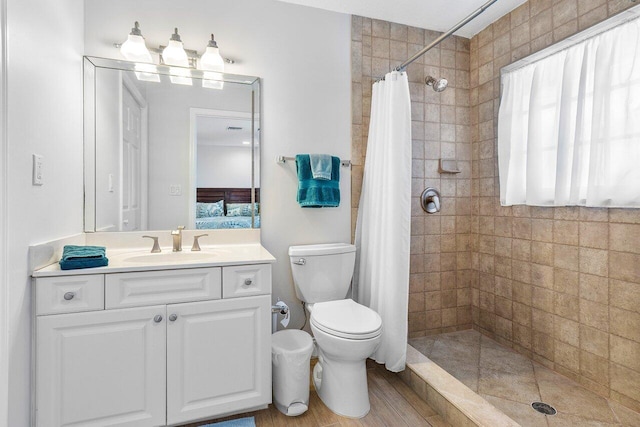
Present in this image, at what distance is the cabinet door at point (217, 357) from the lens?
4.87 feet

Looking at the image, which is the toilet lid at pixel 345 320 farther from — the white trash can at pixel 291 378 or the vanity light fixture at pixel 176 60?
the vanity light fixture at pixel 176 60

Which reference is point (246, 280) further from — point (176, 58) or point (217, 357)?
point (176, 58)

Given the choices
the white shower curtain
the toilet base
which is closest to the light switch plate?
the toilet base

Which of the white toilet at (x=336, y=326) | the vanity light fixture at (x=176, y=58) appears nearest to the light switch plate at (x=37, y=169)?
the vanity light fixture at (x=176, y=58)

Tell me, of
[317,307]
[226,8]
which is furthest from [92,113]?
[317,307]

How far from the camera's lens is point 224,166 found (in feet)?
6.81

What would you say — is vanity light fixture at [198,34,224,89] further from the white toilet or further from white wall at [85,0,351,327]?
the white toilet

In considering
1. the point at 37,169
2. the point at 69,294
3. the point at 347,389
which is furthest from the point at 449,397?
the point at 37,169

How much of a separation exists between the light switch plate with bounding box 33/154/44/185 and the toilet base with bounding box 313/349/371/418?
1573 mm

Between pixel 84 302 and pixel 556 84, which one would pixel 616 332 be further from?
pixel 84 302

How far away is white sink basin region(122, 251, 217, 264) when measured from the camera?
5.60 ft

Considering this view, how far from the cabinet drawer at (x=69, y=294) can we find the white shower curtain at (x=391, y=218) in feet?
4.83

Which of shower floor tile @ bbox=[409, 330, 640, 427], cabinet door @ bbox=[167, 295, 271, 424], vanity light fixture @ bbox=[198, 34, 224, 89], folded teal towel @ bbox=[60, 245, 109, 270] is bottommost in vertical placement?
shower floor tile @ bbox=[409, 330, 640, 427]

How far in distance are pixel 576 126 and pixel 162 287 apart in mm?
2360
